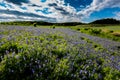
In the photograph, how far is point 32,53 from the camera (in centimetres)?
527

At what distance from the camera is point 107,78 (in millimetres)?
5125

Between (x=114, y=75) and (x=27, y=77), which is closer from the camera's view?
(x=27, y=77)

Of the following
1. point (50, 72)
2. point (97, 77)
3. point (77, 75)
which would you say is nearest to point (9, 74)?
Answer: point (50, 72)

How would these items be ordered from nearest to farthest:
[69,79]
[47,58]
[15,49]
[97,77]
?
[69,79] < [97,77] < [47,58] < [15,49]

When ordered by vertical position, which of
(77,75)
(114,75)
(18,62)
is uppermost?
(18,62)

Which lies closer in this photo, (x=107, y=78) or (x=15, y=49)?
(x=107, y=78)

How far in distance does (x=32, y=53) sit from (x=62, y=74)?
4.22ft

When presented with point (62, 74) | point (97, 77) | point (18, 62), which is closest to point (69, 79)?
point (62, 74)

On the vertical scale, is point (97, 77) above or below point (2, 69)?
below

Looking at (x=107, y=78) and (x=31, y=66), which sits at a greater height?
(x=31, y=66)

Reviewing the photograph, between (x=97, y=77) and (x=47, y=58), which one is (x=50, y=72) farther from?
(x=97, y=77)

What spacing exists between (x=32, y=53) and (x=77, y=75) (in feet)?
5.07

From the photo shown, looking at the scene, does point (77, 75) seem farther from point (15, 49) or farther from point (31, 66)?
point (15, 49)

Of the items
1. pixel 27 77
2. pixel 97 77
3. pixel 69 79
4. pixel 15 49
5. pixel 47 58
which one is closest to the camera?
pixel 27 77
